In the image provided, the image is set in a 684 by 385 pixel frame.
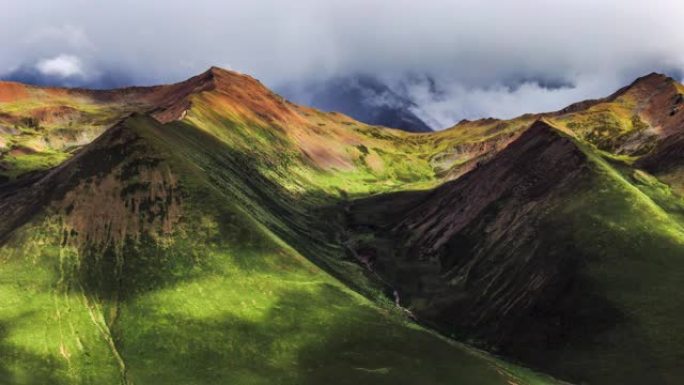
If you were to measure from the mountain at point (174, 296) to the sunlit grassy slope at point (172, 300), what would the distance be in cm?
25

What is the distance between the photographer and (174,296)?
352 feet

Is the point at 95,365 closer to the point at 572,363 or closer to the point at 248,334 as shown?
the point at 248,334

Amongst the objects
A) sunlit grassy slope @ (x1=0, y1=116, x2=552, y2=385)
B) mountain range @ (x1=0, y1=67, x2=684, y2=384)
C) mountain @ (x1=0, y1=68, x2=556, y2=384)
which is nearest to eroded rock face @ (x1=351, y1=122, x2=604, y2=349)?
mountain range @ (x1=0, y1=67, x2=684, y2=384)

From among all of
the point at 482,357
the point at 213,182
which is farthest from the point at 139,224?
the point at 482,357

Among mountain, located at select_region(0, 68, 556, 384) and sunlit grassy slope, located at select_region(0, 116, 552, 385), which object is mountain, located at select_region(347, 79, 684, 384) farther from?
sunlit grassy slope, located at select_region(0, 116, 552, 385)

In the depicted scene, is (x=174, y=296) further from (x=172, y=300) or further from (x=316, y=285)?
(x=316, y=285)

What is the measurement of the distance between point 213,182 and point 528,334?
72526 mm

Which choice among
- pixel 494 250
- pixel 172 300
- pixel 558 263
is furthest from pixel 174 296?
pixel 558 263

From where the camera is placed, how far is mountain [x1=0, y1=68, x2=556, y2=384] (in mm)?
91625

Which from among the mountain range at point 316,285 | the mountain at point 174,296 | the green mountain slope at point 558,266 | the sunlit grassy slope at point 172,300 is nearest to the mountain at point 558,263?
the green mountain slope at point 558,266

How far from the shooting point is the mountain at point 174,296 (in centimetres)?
9162

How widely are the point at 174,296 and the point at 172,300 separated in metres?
1.10

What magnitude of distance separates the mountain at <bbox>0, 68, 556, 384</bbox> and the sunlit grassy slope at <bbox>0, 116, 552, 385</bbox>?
0.25 meters

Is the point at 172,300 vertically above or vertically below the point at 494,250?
below
